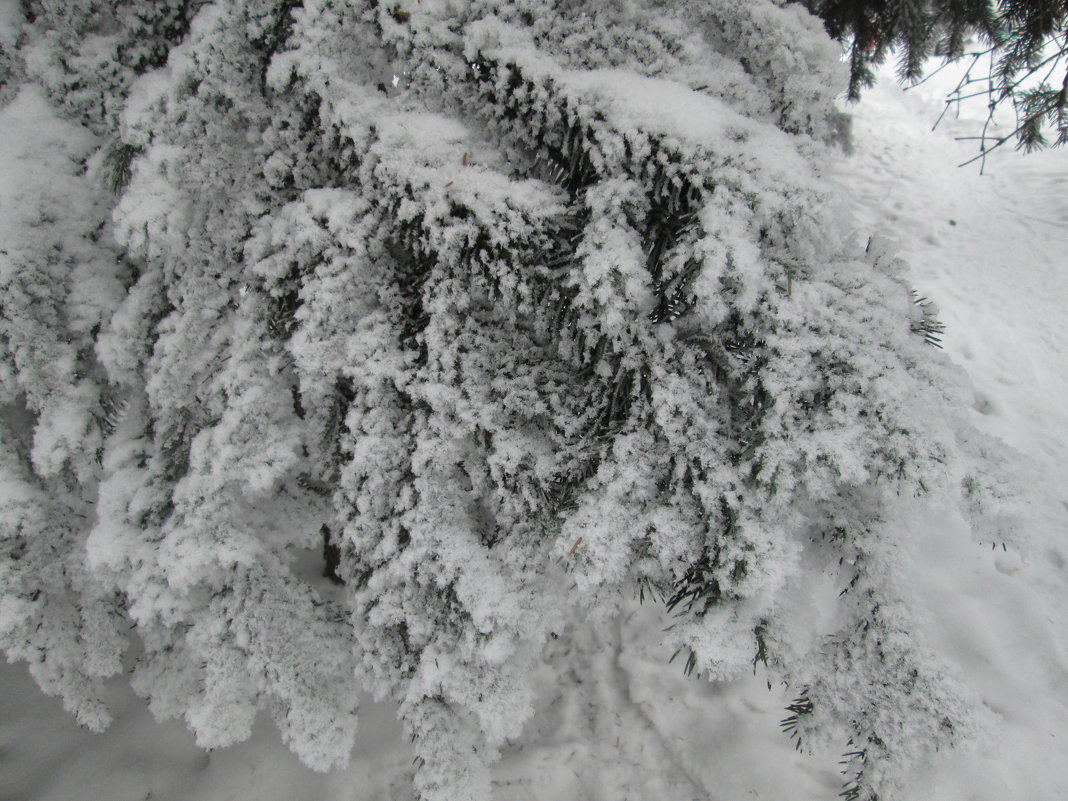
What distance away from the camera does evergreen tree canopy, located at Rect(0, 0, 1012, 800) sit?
1.12 meters

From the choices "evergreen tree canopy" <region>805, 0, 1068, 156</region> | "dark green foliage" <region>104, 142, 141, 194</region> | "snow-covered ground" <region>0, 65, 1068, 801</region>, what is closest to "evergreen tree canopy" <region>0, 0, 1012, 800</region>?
"dark green foliage" <region>104, 142, 141, 194</region>

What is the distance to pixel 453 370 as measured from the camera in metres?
1.38

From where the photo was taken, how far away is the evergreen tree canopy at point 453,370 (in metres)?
1.12

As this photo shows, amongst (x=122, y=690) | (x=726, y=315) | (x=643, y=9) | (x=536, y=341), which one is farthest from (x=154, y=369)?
(x=122, y=690)

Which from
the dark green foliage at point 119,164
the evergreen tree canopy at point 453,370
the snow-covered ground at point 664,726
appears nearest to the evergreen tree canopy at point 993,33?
the snow-covered ground at point 664,726

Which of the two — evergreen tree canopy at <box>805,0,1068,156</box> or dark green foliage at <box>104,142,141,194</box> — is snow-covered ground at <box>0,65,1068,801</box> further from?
evergreen tree canopy at <box>805,0,1068,156</box>

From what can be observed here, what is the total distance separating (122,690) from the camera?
259 cm

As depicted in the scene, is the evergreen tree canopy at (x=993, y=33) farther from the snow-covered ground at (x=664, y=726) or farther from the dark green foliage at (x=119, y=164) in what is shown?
the dark green foliage at (x=119, y=164)

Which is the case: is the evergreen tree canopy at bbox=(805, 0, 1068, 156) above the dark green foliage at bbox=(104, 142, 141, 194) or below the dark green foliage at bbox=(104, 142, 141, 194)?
above

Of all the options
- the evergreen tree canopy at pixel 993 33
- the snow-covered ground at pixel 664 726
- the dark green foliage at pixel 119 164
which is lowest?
the snow-covered ground at pixel 664 726

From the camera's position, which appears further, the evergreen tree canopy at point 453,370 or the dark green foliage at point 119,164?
the dark green foliage at point 119,164

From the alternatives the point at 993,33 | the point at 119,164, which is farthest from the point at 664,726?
the point at 993,33

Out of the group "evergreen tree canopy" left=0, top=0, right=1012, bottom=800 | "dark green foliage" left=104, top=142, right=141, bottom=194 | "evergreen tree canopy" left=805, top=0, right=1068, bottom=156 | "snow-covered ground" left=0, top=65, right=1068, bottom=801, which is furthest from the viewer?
"snow-covered ground" left=0, top=65, right=1068, bottom=801

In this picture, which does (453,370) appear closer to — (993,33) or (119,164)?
(119,164)
